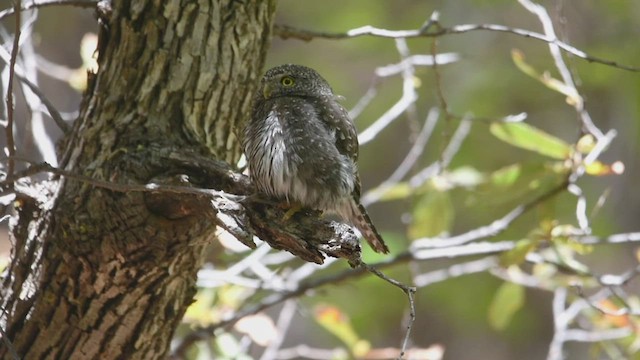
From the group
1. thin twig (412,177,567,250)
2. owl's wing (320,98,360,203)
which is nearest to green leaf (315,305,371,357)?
thin twig (412,177,567,250)

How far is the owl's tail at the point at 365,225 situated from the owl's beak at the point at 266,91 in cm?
60

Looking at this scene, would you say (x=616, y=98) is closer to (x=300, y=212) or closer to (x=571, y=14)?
(x=571, y=14)

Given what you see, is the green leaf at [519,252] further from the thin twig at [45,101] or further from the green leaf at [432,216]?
the thin twig at [45,101]

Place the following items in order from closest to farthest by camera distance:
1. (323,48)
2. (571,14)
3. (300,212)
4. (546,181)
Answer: (300,212) → (546,181) → (571,14) → (323,48)

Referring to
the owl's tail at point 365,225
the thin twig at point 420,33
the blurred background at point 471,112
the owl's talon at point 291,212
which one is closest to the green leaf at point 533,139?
the thin twig at point 420,33

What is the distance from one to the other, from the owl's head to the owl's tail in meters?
0.55

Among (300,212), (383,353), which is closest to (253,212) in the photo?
(300,212)

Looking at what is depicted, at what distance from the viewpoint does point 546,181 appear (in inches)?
138

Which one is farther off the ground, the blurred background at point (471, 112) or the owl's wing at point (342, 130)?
the blurred background at point (471, 112)

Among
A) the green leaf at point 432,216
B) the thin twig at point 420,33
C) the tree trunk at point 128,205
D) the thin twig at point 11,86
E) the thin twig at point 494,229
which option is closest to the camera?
the thin twig at point 11,86

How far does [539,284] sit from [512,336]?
4.09 m

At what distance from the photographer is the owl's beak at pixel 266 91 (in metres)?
3.12

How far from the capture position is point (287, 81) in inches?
126

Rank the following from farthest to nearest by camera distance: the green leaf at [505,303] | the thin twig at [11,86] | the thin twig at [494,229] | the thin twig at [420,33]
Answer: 1. the green leaf at [505,303]
2. the thin twig at [494,229]
3. the thin twig at [420,33]
4. the thin twig at [11,86]
